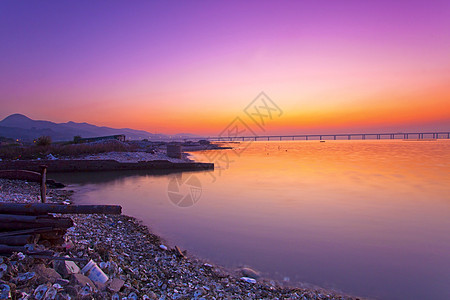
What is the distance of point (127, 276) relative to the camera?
3568 mm

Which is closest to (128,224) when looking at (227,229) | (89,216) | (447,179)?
(89,216)

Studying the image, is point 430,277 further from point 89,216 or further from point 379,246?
point 89,216

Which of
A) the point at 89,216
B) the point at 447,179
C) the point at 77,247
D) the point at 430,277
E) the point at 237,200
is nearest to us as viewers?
the point at 77,247

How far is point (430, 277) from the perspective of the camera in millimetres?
4543

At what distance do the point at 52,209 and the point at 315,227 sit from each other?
609cm

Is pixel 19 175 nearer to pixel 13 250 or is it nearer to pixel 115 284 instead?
pixel 13 250

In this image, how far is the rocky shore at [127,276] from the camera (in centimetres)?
287

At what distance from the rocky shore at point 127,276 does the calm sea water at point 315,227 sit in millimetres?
559

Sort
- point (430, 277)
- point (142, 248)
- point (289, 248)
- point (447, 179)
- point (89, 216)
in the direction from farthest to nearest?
point (447, 179) < point (89, 216) < point (289, 248) < point (142, 248) < point (430, 277)

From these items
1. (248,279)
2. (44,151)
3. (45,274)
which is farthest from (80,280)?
(44,151)

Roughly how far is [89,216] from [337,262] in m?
5.66

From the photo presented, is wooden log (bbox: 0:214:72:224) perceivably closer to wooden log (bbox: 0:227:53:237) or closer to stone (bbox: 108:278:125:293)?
wooden log (bbox: 0:227:53:237)

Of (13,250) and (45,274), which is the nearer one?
(45,274)

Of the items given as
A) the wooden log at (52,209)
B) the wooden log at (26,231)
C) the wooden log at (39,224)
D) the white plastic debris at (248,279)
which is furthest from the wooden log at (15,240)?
the white plastic debris at (248,279)
